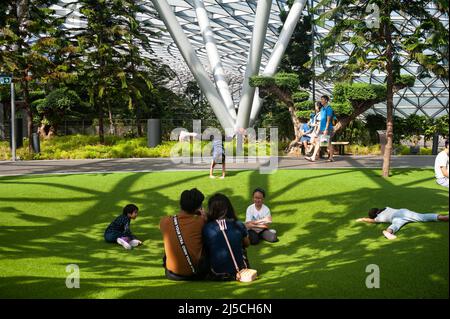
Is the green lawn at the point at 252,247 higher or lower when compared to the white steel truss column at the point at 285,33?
lower

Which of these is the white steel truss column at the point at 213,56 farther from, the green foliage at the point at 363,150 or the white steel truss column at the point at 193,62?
the green foliage at the point at 363,150

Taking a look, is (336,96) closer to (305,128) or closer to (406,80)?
(305,128)

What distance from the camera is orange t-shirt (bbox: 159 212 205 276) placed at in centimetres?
575

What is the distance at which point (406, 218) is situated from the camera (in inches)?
321

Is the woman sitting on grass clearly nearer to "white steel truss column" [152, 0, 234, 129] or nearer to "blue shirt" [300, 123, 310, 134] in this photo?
"blue shirt" [300, 123, 310, 134]

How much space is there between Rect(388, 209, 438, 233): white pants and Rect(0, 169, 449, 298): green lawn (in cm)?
14

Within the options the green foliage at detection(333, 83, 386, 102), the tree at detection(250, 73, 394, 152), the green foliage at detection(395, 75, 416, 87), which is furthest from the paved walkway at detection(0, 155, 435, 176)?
the green foliage at detection(395, 75, 416, 87)

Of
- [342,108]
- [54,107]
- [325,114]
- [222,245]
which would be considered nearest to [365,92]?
[342,108]

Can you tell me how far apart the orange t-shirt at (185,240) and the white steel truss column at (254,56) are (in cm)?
1699

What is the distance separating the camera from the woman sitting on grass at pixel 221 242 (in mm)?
5746

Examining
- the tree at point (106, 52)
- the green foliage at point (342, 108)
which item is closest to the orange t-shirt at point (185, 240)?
the green foliage at point (342, 108)

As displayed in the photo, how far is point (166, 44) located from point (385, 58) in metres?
39.6

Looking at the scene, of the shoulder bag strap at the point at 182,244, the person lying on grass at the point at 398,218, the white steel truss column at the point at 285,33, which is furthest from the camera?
the white steel truss column at the point at 285,33
